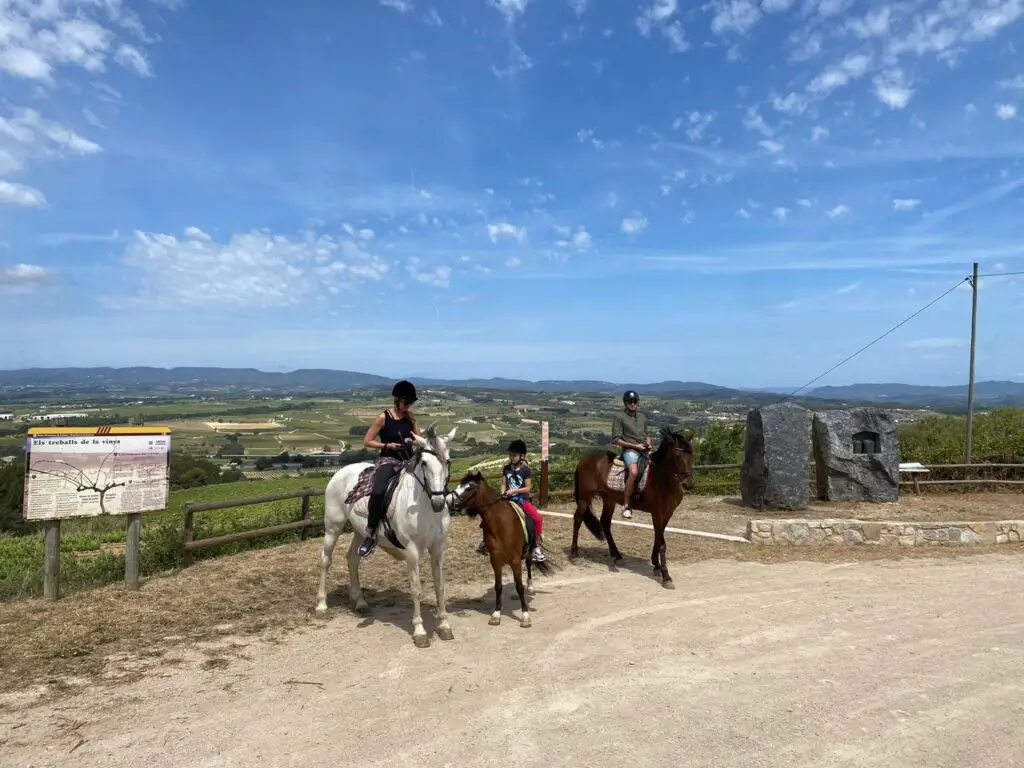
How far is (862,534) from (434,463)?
27.6 ft

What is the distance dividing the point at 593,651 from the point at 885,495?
11929mm

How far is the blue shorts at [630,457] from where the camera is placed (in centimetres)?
889

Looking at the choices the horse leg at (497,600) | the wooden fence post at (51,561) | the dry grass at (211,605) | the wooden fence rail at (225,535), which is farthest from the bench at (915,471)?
the wooden fence post at (51,561)

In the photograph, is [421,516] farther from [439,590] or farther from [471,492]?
[439,590]

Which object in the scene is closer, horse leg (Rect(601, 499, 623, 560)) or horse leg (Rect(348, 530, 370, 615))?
horse leg (Rect(348, 530, 370, 615))

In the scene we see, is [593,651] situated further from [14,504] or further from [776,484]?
[14,504]

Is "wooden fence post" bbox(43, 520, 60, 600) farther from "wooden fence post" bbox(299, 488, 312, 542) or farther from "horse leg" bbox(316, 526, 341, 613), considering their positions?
"wooden fence post" bbox(299, 488, 312, 542)

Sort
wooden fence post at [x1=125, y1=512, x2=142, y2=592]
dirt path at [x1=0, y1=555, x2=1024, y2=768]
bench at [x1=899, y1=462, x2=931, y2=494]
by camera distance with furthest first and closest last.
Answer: bench at [x1=899, y1=462, x2=931, y2=494] → wooden fence post at [x1=125, y1=512, x2=142, y2=592] → dirt path at [x1=0, y1=555, x2=1024, y2=768]

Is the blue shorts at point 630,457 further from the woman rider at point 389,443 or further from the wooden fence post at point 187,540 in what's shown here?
the wooden fence post at point 187,540

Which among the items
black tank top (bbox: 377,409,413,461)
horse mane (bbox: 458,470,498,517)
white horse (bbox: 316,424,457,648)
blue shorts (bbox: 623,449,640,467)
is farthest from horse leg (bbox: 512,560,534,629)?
blue shorts (bbox: 623,449,640,467)

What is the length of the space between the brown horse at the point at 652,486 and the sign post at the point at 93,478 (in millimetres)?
5772

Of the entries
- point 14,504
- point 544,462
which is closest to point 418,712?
point 544,462

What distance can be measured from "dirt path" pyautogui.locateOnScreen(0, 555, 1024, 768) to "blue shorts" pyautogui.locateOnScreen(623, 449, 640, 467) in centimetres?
214

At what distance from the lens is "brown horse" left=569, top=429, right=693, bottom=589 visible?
8273 millimetres
